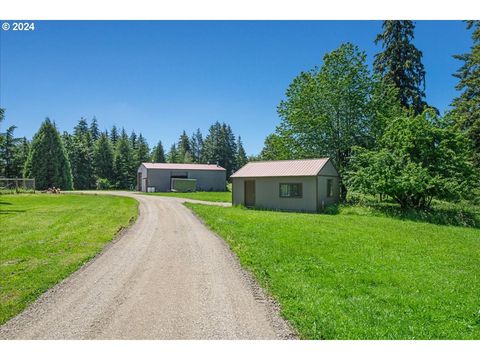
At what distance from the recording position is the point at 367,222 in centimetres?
1595

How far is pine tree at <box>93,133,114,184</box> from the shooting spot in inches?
2402

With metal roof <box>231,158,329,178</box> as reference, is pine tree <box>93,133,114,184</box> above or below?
above

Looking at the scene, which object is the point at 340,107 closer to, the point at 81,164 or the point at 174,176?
the point at 174,176

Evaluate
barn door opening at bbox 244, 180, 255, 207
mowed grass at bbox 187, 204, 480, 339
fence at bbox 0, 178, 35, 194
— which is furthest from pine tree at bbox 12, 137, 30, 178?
mowed grass at bbox 187, 204, 480, 339

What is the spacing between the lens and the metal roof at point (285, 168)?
21.4 meters

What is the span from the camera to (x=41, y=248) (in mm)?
9586

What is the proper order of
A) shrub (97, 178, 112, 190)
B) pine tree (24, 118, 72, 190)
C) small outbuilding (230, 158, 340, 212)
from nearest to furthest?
small outbuilding (230, 158, 340, 212) < pine tree (24, 118, 72, 190) < shrub (97, 178, 112, 190)

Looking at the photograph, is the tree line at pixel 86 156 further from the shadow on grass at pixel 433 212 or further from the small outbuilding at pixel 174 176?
the shadow on grass at pixel 433 212

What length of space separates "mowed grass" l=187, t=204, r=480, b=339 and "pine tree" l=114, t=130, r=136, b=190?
175 feet

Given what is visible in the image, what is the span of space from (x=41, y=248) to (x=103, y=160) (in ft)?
183

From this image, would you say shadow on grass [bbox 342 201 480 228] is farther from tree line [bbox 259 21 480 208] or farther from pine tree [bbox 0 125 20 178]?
pine tree [bbox 0 125 20 178]

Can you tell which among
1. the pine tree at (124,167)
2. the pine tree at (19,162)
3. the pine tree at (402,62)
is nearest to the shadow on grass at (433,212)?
the pine tree at (402,62)

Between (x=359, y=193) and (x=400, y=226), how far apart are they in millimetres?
5961
